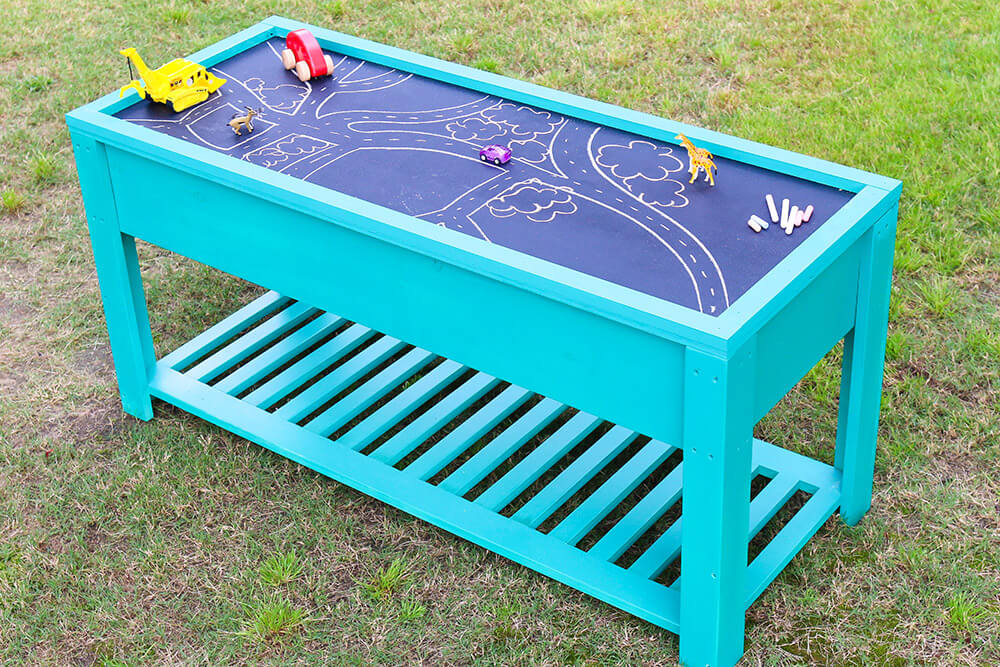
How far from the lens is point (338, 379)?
3129mm

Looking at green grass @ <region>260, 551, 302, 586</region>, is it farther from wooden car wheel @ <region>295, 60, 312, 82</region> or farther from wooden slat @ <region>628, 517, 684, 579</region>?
wooden car wheel @ <region>295, 60, 312, 82</region>

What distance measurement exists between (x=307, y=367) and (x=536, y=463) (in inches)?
26.8

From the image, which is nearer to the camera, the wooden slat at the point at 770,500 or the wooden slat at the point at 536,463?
the wooden slat at the point at 770,500

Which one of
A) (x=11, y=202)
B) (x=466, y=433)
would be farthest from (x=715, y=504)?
(x=11, y=202)

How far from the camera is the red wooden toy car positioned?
9.53 ft

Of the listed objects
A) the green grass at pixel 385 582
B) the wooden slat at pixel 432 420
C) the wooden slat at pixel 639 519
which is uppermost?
the wooden slat at pixel 432 420

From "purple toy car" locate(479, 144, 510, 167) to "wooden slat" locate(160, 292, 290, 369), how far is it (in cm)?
104

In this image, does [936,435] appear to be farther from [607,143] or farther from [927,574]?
[607,143]

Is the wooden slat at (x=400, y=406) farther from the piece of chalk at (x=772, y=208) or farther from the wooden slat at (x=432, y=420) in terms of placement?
the piece of chalk at (x=772, y=208)

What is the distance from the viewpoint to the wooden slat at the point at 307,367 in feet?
10.1

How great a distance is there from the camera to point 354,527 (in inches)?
108

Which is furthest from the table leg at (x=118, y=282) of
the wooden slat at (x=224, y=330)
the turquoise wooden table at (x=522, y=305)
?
the wooden slat at (x=224, y=330)

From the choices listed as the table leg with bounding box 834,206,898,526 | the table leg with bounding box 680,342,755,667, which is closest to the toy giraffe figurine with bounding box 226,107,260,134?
the table leg with bounding box 680,342,755,667

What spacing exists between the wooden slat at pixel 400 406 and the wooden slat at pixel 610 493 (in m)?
0.50
